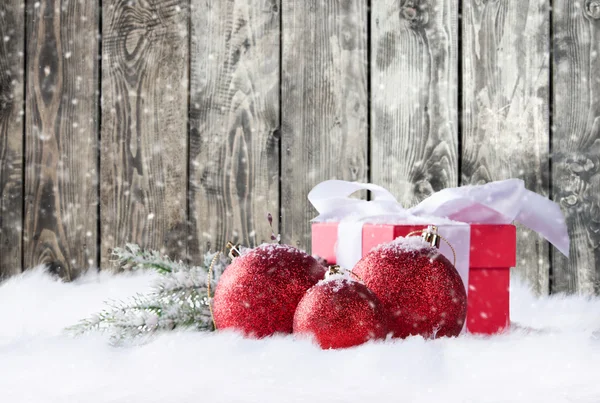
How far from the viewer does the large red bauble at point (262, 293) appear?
2.74ft

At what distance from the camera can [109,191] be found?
5.41 ft

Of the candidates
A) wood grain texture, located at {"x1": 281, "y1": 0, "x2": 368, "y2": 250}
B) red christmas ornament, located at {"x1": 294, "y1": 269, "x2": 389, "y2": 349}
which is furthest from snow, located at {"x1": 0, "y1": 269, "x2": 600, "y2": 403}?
wood grain texture, located at {"x1": 281, "y1": 0, "x2": 368, "y2": 250}

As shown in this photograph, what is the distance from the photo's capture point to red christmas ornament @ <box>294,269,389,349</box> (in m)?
0.75

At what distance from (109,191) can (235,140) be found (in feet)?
1.09

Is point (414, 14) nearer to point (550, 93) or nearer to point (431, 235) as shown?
point (550, 93)

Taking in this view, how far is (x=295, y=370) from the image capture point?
0.68m

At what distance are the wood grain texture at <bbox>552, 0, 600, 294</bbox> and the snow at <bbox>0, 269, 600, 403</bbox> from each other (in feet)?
2.12

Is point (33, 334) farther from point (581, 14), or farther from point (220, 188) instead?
point (581, 14)

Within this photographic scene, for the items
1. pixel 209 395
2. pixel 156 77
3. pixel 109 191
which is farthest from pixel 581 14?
pixel 209 395

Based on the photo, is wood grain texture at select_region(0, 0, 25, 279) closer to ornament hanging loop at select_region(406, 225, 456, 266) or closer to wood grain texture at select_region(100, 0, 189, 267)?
wood grain texture at select_region(100, 0, 189, 267)

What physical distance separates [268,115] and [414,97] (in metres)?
0.34

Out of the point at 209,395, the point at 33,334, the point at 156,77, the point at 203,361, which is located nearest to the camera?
the point at 209,395

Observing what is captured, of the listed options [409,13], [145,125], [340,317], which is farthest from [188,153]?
[340,317]

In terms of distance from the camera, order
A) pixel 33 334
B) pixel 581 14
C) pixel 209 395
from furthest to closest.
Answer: pixel 581 14
pixel 33 334
pixel 209 395
